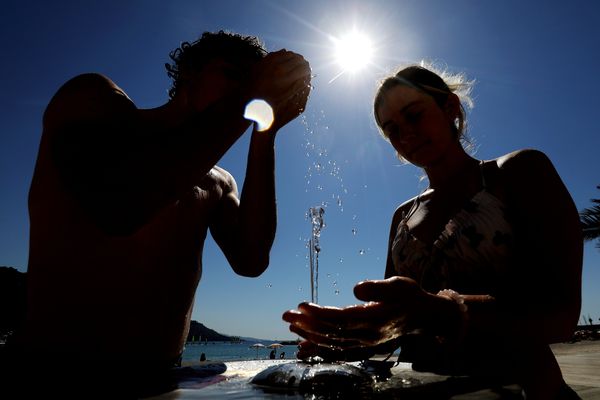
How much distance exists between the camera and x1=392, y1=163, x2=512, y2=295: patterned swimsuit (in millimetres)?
1530

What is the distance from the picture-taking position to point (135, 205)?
993mm

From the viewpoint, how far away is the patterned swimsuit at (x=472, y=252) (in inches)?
60.2

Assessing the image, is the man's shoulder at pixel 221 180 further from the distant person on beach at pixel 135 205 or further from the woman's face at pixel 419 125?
the woman's face at pixel 419 125

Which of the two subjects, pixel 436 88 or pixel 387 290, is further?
pixel 436 88

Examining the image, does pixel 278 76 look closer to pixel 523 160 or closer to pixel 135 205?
pixel 135 205

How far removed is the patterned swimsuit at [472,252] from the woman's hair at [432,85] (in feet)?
2.51

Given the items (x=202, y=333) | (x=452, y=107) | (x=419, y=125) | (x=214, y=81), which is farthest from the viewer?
(x=202, y=333)

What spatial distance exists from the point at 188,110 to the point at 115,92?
0.56m

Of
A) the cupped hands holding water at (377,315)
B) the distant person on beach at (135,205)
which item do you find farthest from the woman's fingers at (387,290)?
the distant person on beach at (135,205)

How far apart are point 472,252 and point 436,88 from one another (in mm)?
1143

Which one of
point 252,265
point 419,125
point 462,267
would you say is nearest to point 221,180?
point 252,265

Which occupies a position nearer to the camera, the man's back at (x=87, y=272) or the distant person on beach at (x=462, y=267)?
the distant person on beach at (x=462, y=267)

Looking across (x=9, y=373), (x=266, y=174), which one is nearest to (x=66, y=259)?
(x=9, y=373)

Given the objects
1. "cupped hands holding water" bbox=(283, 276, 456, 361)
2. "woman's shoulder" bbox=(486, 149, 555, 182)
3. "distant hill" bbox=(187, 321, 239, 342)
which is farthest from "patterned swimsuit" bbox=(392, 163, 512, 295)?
"distant hill" bbox=(187, 321, 239, 342)
